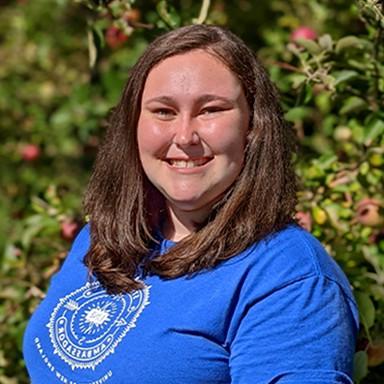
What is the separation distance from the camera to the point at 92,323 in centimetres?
A: 171

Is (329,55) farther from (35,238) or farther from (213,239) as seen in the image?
(35,238)

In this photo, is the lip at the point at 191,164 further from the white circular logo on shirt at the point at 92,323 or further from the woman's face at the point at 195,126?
the white circular logo on shirt at the point at 92,323

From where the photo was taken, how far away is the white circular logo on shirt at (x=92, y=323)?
65.3 inches

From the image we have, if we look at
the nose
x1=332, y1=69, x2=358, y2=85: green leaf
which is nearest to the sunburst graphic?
the nose

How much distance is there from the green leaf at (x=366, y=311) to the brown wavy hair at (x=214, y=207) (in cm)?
28

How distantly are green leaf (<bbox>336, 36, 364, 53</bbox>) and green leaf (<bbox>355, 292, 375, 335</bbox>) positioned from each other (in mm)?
605

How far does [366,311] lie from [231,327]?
0.40 metres

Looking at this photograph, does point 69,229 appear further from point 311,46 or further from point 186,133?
point 186,133

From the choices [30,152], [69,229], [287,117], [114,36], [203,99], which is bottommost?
[30,152]

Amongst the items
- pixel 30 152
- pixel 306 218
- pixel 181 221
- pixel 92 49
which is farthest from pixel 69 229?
pixel 30 152

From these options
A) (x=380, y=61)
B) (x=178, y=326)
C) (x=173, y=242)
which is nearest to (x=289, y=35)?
(x=380, y=61)

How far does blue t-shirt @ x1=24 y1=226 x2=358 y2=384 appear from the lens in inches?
59.4

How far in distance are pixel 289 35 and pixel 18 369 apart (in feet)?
4.66

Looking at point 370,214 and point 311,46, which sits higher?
point 311,46
